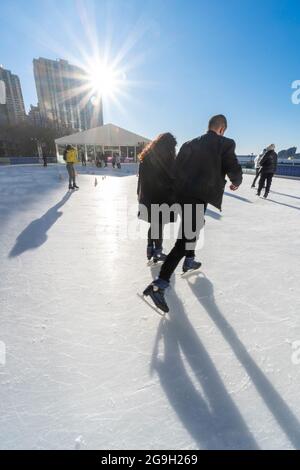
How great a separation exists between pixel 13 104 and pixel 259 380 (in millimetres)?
55101

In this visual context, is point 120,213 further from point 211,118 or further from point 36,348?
point 36,348

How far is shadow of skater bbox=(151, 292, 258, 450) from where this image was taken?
3.11 ft

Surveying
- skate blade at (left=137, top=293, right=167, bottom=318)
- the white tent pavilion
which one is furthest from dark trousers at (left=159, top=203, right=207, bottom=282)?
the white tent pavilion

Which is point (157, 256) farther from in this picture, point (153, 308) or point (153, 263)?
point (153, 308)

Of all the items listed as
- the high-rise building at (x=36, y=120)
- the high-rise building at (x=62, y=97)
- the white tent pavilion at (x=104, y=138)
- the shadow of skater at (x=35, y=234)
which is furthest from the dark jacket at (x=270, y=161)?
the high-rise building at (x=62, y=97)

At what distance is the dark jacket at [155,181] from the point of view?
2.07 meters

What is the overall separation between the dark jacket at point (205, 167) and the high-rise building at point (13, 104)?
159 ft

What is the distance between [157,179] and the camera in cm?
215

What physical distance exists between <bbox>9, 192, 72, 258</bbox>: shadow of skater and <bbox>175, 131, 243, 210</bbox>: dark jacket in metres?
2.04

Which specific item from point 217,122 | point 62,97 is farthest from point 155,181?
point 62,97

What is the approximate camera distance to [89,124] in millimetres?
68250

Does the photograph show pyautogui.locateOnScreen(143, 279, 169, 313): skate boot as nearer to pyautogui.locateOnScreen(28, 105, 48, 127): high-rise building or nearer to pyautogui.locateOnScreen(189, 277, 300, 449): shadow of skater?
pyautogui.locateOnScreen(189, 277, 300, 449): shadow of skater

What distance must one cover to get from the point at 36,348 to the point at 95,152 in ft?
86.6
